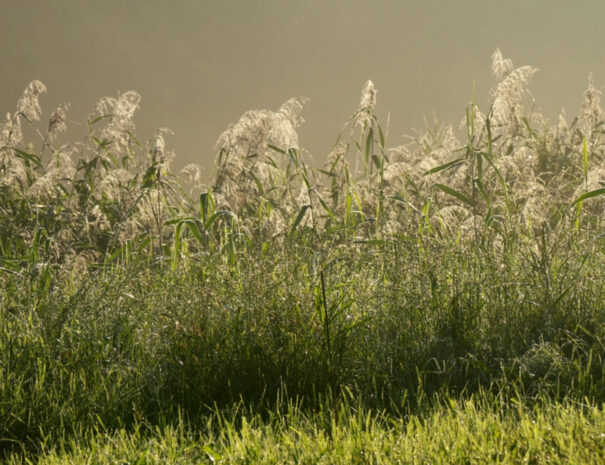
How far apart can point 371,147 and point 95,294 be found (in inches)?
62.4

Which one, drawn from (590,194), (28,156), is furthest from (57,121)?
(590,194)

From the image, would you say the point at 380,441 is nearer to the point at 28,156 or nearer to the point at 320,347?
the point at 320,347

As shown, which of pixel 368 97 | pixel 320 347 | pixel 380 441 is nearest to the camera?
pixel 380 441

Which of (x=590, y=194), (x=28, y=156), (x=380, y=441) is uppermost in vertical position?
(x=28, y=156)

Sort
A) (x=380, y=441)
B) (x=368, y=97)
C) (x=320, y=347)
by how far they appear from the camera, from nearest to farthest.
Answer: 1. (x=380, y=441)
2. (x=320, y=347)
3. (x=368, y=97)

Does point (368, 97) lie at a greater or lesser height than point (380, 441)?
greater

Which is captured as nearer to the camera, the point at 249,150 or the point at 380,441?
the point at 380,441

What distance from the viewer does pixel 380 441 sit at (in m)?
1.76

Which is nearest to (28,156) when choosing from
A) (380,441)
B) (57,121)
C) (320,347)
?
(57,121)

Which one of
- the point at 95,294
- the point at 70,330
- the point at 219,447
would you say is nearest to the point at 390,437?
the point at 219,447

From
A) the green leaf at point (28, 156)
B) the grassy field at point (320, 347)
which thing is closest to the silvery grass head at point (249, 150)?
the grassy field at point (320, 347)

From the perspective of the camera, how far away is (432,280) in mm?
2441

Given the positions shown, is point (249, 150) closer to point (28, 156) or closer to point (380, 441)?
point (28, 156)

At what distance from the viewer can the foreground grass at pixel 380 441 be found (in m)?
1.65
